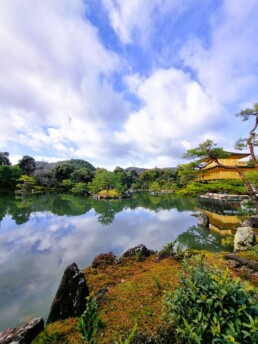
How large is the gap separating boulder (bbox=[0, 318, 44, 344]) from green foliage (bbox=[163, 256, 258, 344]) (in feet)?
5.73

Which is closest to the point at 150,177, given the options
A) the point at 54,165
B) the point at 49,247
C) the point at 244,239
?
the point at 54,165

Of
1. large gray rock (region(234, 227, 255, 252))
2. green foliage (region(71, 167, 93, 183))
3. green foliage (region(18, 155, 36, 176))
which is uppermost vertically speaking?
green foliage (region(18, 155, 36, 176))

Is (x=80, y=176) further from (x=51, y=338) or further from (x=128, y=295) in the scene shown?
(x=51, y=338)

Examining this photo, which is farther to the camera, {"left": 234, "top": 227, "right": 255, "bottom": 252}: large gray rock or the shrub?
{"left": 234, "top": 227, "right": 255, "bottom": 252}: large gray rock

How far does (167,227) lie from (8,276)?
6.46 metres

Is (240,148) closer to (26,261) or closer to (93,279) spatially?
(93,279)

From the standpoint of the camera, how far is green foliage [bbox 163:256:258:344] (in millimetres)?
1212

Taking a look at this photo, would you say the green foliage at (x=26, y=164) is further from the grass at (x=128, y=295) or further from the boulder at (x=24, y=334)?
the boulder at (x=24, y=334)

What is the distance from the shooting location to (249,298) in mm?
1363

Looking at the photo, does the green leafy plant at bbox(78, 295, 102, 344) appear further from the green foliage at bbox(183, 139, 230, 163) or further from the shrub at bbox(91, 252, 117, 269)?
the green foliage at bbox(183, 139, 230, 163)

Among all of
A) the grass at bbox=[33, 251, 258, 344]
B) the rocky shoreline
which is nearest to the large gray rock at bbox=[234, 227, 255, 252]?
the grass at bbox=[33, 251, 258, 344]

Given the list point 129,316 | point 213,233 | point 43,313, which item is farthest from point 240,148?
point 43,313

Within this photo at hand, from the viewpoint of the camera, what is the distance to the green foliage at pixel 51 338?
1.94 metres

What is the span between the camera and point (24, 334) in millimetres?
2117
